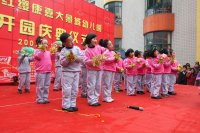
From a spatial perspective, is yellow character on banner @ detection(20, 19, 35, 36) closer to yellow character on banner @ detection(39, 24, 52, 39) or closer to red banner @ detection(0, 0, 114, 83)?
red banner @ detection(0, 0, 114, 83)

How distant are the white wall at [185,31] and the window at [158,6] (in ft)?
1.28

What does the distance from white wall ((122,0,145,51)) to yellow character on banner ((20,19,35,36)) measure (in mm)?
10812

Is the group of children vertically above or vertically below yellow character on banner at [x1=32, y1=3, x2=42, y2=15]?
below

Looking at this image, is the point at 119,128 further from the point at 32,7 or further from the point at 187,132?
the point at 32,7

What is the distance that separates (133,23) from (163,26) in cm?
371

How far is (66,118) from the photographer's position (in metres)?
4.25

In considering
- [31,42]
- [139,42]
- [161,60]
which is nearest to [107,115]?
[161,60]

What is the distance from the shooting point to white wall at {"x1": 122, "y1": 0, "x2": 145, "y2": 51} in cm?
2007

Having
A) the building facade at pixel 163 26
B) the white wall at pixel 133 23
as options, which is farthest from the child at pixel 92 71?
the white wall at pixel 133 23

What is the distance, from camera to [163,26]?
1748 centimetres

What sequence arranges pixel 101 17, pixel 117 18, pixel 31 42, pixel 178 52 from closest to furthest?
pixel 31 42, pixel 101 17, pixel 178 52, pixel 117 18

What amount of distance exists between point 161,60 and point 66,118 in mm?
3773

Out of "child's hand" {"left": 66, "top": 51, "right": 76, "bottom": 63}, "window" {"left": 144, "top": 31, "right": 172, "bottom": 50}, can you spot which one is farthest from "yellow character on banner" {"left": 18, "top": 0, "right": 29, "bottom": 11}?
"window" {"left": 144, "top": 31, "right": 172, "bottom": 50}

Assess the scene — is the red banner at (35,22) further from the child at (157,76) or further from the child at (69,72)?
the child at (157,76)
